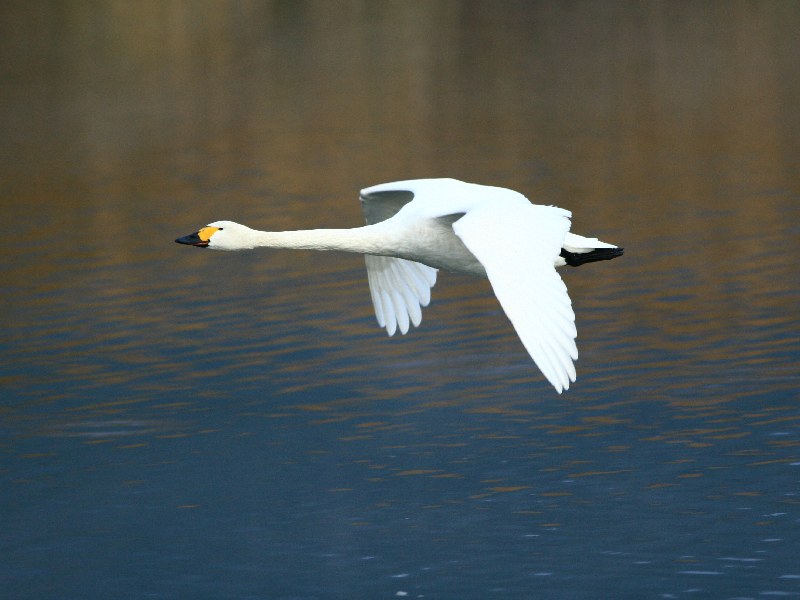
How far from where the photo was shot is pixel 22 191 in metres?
26.2

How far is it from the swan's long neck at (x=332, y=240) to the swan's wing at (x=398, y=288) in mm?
1445

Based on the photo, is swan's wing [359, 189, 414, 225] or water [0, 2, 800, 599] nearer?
water [0, 2, 800, 599]

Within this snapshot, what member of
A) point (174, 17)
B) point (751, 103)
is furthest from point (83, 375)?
point (174, 17)

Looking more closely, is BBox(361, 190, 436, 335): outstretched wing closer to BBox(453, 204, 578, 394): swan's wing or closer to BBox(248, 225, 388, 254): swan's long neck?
BBox(248, 225, 388, 254): swan's long neck

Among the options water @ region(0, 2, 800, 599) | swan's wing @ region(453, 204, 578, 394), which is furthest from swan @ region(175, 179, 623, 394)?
water @ region(0, 2, 800, 599)

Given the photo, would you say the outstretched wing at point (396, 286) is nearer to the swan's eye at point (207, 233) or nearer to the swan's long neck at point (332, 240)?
the swan's long neck at point (332, 240)

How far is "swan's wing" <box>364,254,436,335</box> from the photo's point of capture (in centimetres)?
1259

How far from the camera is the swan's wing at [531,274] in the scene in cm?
830

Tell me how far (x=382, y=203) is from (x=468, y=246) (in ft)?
10.6

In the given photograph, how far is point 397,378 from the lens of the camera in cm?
1341

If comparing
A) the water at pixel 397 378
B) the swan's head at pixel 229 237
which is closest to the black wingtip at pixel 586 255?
the water at pixel 397 378

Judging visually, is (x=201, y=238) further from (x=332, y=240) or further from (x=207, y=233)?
(x=332, y=240)

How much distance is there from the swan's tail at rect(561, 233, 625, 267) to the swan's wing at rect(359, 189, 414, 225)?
1.38 m

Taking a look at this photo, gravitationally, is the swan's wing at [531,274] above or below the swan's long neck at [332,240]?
below
